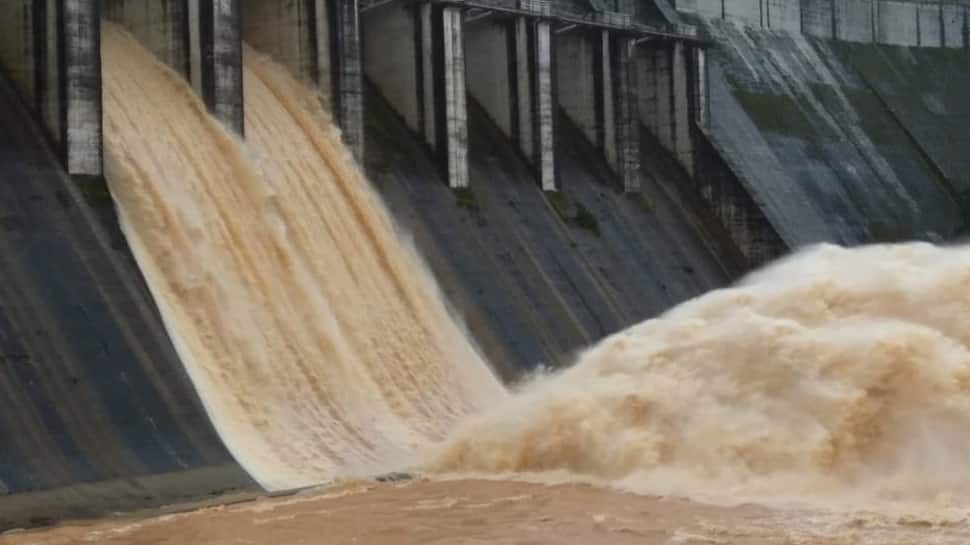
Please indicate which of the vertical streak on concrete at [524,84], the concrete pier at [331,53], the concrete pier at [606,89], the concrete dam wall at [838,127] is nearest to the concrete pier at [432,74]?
the vertical streak on concrete at [524,84]

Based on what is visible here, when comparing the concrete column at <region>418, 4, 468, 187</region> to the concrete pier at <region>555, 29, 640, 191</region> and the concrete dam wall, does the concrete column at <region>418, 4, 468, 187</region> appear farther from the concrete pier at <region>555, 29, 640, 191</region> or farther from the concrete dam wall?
the concrete dam wall

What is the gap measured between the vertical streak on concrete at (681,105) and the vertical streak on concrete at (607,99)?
239 centimetres

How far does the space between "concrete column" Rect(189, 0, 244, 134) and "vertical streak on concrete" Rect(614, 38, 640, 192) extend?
1009 cm

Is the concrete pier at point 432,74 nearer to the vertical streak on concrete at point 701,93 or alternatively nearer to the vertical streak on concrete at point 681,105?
the vertical streak on concrete at point 681,105

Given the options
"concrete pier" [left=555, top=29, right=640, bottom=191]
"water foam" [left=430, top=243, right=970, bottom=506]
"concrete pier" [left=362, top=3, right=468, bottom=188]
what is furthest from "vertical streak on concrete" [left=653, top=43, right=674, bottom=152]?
"water foam" [left=430, top=243, right=970, bottom=506]

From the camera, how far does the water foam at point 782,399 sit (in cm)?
1487

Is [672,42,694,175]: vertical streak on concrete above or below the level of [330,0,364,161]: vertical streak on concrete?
below

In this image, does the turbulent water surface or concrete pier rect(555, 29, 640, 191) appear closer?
the turbulent water surface

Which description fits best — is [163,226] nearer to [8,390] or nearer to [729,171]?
[8,390]

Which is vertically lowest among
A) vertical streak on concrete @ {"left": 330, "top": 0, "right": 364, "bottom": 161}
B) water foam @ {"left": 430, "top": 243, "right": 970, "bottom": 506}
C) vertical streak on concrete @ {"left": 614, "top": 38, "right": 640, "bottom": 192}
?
water foam @ {"left": 430, "top": 243, "right": 970, "bottom": 506}

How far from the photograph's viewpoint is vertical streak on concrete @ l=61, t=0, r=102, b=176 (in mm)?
18438

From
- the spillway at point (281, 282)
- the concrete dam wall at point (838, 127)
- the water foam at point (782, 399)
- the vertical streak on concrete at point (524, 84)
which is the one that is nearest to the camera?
the water foam at point (782, 399)

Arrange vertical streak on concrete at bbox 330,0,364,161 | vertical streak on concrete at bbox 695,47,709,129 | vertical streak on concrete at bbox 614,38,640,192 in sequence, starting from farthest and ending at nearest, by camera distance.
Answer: vertical streak on concrete at bbox 695,47,709,129, vertical streak on concrete at bbox 614,38,640,192, vertical streak on concrete at bbox 330,0,364,161

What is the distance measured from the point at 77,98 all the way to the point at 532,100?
34.7ft
